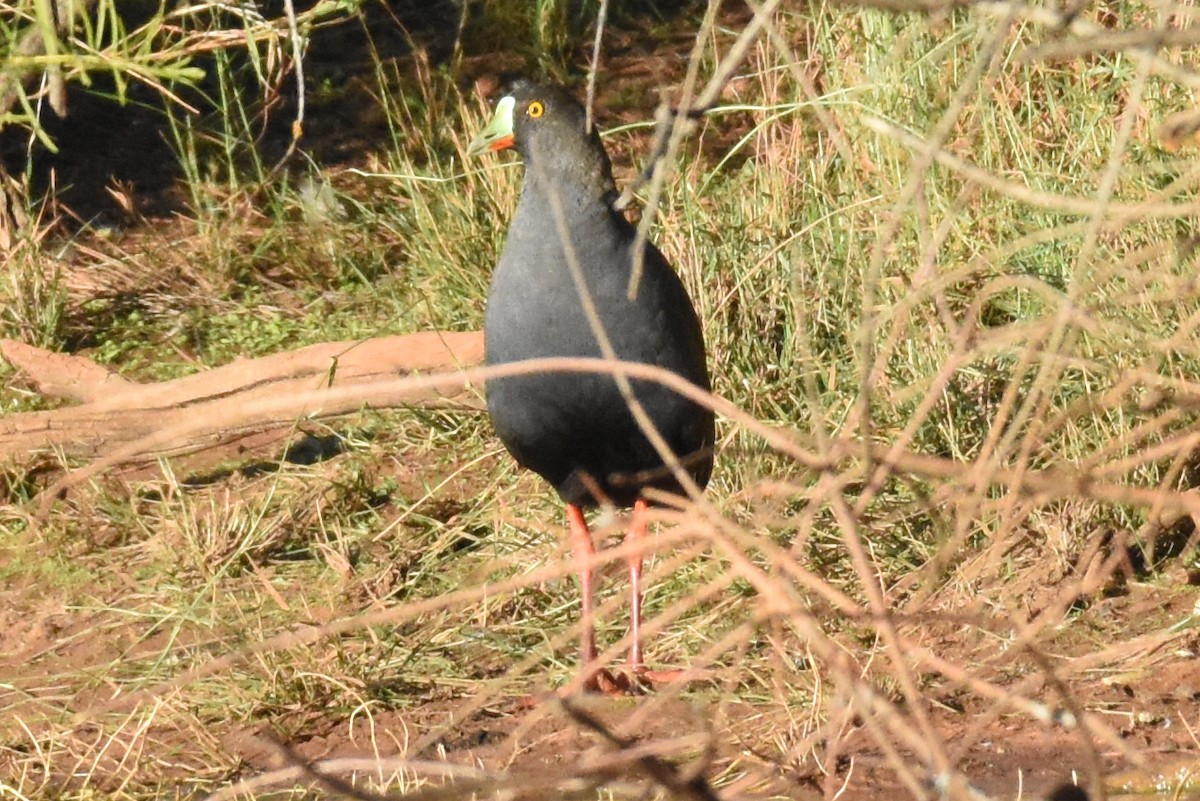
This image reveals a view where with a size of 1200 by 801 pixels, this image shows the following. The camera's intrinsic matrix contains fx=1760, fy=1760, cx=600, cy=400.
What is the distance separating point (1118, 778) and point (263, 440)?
307cm

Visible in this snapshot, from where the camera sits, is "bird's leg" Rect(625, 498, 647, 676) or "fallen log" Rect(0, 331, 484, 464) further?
"fallen log" Rect(0, 331, 484, 464)

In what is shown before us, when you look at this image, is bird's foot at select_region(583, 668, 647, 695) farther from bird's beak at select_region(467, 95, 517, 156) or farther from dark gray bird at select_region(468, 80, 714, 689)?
bird's beak at select_region(467, 95, 517, 156)

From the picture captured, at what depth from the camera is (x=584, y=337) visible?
4.05 metres

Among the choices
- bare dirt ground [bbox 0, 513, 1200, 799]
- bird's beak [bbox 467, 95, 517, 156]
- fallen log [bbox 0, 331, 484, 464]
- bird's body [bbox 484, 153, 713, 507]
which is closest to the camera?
bare dirt ground [bbox 0, 513, 1200, 799]

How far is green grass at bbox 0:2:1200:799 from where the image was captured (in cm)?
410

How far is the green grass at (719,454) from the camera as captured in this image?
13.4 ft

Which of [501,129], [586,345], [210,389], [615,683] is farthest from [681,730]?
[210,389]

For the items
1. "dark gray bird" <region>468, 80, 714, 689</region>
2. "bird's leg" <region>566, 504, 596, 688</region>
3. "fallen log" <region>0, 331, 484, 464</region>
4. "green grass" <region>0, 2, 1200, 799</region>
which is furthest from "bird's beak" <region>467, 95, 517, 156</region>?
"bird's leg" <region>566, 504, 596, 688</region>

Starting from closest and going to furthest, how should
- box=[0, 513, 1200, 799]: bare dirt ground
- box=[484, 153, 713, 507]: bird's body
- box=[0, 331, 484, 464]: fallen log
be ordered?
box=[0, 513, 1200, 799]: bare dirt ground → box=[484, 153, 713, 507]: bird's body → box=[0, 331, 484, 464]: fallen log

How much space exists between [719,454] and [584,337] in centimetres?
72

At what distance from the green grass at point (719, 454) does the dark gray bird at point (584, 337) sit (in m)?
0.22

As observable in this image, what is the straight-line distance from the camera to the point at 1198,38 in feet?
5.31

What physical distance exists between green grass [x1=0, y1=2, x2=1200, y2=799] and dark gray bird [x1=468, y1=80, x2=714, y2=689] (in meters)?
0.22

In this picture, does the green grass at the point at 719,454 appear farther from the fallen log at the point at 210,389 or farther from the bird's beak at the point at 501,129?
the bird's beak at the point at 501,129
